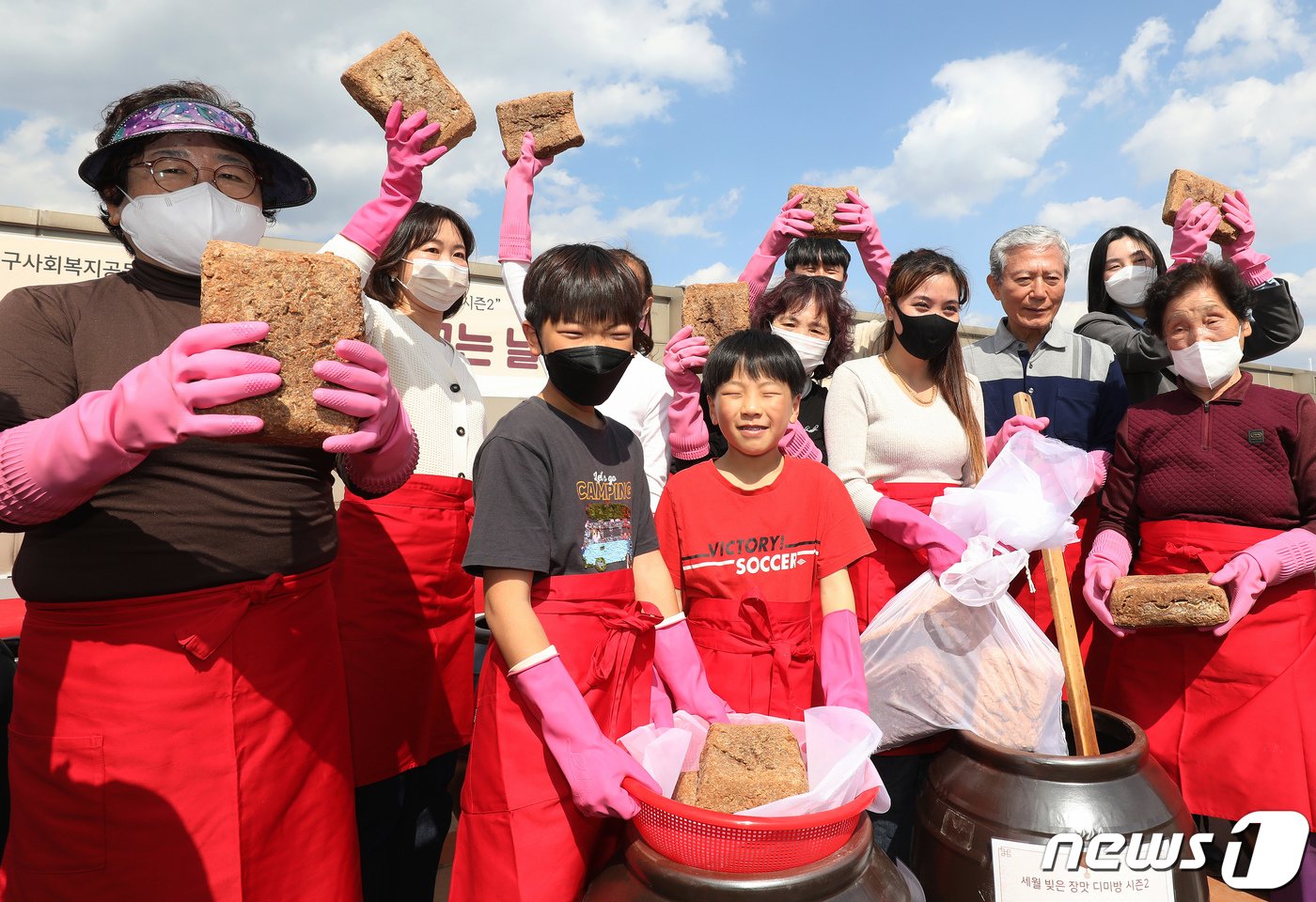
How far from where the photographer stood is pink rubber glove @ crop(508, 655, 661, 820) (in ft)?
4.85

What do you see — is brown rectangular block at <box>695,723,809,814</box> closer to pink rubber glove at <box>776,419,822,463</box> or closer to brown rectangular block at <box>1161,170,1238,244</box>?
pink rubber glove at <box>776,419,822,463</box>

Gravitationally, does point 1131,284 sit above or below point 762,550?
above

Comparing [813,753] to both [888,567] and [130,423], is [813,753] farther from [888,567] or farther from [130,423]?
[130,423]

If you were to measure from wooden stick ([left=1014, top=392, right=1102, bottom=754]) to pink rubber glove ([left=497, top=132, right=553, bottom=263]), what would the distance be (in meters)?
2.38

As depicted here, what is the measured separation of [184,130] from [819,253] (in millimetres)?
2874

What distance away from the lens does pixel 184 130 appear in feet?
5.48

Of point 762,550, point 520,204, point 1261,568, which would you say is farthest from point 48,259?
point 1261,568

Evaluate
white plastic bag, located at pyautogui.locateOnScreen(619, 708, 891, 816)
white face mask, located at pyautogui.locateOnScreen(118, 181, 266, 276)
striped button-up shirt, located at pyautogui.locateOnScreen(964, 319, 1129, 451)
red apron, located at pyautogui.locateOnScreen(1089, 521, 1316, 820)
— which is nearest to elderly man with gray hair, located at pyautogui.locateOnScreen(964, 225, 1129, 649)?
striped button-up shirt, located at pyautogui.locateOnScreen(964, 319, 1129, 451)

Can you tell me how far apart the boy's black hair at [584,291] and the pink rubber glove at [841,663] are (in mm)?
981

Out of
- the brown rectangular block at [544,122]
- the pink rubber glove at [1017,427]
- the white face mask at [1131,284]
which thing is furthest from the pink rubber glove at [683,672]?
the white face mask at [1131,284]

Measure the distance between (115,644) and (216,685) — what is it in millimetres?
199

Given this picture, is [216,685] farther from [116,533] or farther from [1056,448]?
[1056,448]

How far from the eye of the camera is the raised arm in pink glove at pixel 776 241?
11.4 feet

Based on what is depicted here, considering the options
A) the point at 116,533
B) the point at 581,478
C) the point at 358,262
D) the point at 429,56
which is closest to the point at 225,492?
the point at 116,533
